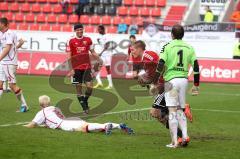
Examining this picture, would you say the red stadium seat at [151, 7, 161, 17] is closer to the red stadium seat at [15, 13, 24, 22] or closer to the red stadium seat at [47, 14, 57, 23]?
the red stadium seat at [47, 14, 57, 23]

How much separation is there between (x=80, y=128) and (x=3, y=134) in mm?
1667

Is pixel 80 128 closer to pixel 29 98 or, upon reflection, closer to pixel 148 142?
pixel 148 142

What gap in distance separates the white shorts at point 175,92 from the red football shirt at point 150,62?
674 millimetres

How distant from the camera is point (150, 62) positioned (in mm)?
12805

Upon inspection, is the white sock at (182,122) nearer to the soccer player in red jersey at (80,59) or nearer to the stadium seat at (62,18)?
the soccer player in red jersey at (80,59)

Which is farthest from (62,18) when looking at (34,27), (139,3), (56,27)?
(139,3)

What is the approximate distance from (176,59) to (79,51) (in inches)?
244

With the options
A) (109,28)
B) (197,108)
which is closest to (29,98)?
(197,108)

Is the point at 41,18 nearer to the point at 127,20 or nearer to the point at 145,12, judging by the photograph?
the point at 127,20

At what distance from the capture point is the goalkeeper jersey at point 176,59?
12102 mm

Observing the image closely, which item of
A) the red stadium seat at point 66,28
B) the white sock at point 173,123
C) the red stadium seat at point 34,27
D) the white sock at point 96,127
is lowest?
the white sock at point 96,127

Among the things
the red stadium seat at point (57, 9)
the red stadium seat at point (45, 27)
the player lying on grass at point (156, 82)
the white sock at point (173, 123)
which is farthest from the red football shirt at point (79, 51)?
the red stadium seat at point (57, 9)

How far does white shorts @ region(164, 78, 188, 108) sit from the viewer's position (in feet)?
39.7

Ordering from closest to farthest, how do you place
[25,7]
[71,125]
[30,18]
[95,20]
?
[71,125], [95,20], [30,18], [25,7]
